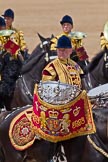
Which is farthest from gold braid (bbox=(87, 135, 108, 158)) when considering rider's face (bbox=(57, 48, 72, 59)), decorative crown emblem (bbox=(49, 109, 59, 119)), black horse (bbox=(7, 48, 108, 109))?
black horse (bbox=(7, 48, 108, 109))

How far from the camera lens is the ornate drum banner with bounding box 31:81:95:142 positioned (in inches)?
280

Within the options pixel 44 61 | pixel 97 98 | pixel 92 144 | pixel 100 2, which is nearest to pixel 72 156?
pixel 92 144

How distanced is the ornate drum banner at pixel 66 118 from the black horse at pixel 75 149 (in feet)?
0.33

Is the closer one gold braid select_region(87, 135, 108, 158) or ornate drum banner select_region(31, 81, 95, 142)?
gold braid select_region(87, 135, 108, 158)

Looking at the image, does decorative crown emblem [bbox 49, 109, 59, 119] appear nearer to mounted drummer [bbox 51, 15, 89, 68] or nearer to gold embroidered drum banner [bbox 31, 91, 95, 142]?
gold embroidered drum banner [bbox 31, 91, 95, 142]

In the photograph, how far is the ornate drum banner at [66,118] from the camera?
7121 mm

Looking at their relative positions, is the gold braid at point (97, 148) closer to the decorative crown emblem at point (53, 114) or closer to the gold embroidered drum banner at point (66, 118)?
the gold embroidered drum banner at point (66, 118)

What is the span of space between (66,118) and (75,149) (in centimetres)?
36

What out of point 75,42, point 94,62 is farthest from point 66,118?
point 75,42

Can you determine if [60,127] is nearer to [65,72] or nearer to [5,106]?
[65,72]

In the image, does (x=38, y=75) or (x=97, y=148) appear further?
(x=38, y=75)

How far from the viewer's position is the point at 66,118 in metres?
7.16

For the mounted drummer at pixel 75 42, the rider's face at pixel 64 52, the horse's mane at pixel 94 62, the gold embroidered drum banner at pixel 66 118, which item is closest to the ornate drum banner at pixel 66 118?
the gold embroidered drum banner at pixel 66 118

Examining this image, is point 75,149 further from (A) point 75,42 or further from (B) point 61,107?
(A) point 75,42
